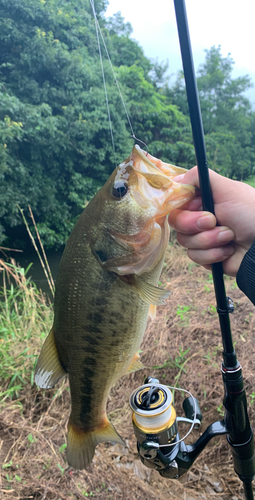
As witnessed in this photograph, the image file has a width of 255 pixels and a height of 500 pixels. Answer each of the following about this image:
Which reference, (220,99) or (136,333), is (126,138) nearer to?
(136,333)

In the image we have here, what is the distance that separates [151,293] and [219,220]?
42 centimetres

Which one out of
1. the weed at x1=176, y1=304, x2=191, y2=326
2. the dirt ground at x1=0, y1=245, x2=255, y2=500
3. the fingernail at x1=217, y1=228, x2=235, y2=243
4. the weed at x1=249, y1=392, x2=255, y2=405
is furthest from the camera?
the weed at x1=176, y1=304, x2=191, y2=326

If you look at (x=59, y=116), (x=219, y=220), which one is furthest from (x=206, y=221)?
(x=59, y=116)

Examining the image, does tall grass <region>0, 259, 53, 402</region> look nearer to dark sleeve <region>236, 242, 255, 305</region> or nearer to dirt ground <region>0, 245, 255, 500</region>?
dirt ground <region>0, 245, 255, 500</region>

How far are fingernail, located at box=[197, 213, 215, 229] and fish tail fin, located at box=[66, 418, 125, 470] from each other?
92cm

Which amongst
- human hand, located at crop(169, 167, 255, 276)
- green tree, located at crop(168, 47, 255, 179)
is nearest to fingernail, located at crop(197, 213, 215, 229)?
human hand, located at crop(169, 167, 255, 276)

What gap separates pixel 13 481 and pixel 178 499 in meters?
1.19

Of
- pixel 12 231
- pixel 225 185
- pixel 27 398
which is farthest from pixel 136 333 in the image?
pixel 12 231

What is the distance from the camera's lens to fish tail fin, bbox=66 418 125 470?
1.17m

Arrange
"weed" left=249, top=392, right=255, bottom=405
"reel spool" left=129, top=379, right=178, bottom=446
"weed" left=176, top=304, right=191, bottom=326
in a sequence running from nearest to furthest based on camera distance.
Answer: "reel spool" left=129, top=379, right=178, bottom=446 → "weed" left=249, top=392, right=255, bottom=405 → "weed" left=176, top=304, right=191, bottom=326

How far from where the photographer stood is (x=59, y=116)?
10.2m

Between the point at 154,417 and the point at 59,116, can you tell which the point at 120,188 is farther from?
the point at 59,116

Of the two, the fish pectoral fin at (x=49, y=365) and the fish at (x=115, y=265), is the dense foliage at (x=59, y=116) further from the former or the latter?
the fish pectoral fin at (x=49, y=365)

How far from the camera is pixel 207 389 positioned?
2.51m
